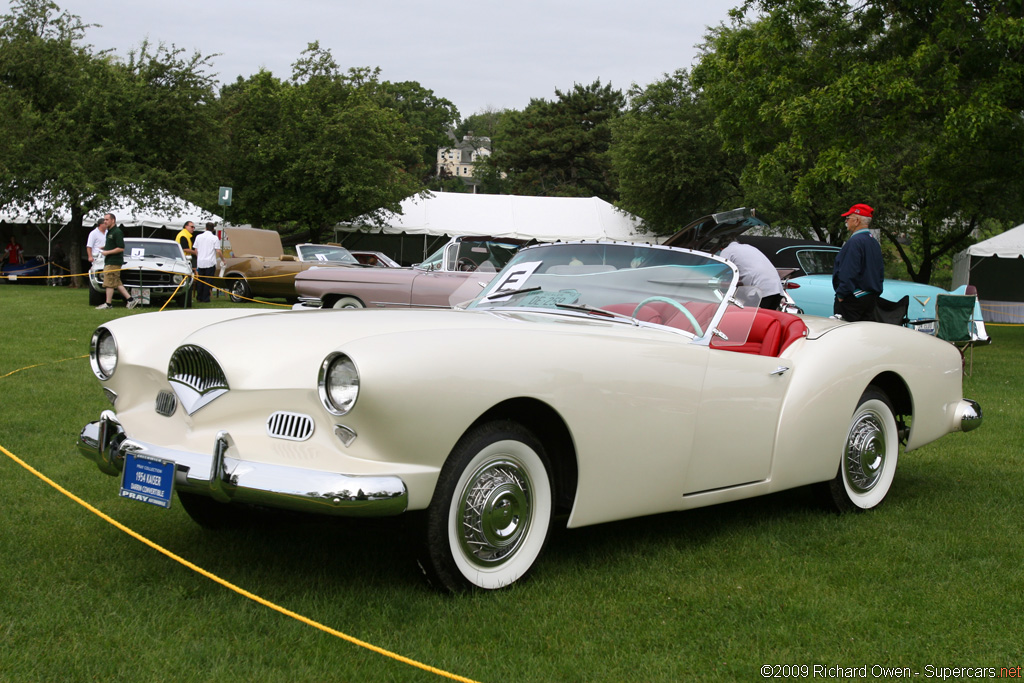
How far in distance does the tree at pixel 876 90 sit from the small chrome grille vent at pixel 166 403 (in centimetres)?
1436

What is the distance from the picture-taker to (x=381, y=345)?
2986mm

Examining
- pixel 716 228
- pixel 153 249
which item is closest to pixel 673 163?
pixel 153 249

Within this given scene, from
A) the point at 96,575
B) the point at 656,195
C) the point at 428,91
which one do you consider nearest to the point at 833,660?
the point at 96,575

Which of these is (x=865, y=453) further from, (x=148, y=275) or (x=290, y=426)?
(x=148, y=275)

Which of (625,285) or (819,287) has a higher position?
(625,285)

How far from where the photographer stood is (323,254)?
21.2 m

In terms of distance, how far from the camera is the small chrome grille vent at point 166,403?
3.43m

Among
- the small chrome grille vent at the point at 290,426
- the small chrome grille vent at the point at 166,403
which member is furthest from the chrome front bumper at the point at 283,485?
the small chrome grille vent at the point at 166,403

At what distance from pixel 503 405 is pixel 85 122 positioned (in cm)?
2526

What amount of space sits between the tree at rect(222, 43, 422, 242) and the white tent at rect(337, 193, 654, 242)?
3.18 feet

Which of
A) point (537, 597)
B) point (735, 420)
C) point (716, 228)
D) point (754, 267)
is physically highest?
point (716, 228)

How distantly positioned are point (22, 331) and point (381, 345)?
10256 mm

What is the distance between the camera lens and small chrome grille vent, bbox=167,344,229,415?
3240 millimetres

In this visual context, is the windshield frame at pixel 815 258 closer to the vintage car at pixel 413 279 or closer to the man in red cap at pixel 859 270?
the vintage car at pixel 413 279
